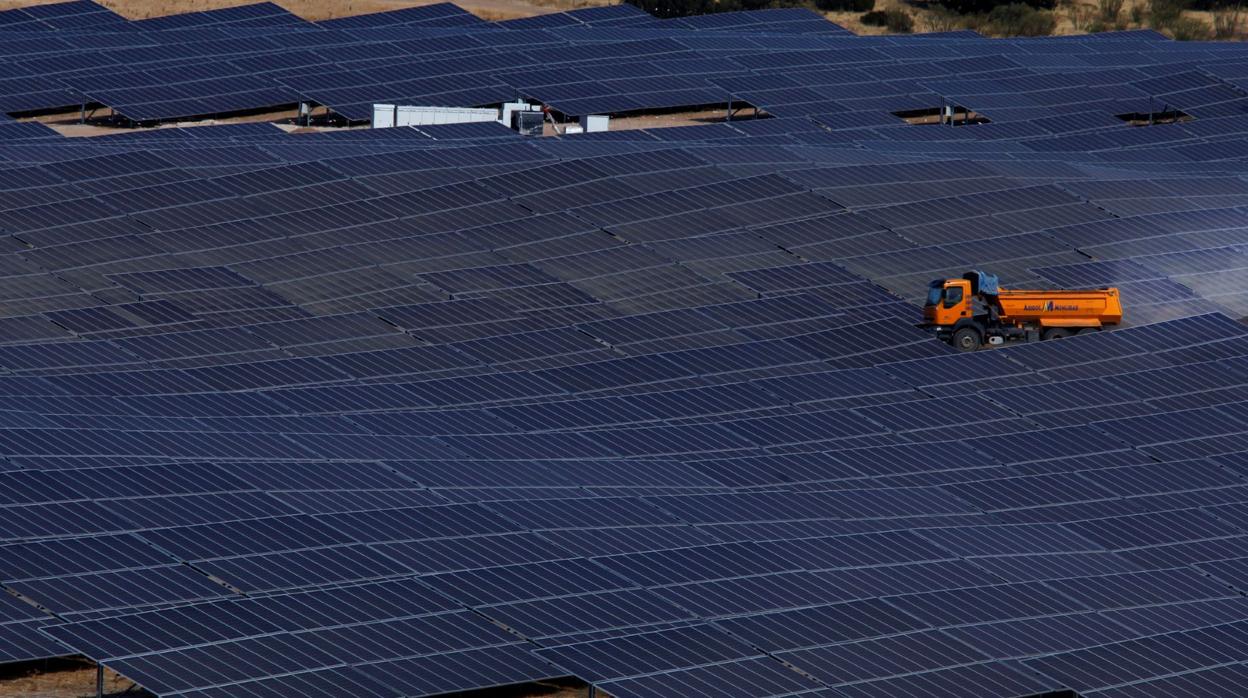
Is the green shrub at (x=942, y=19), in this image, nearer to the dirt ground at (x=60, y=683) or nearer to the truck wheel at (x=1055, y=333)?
the truck wheel at (x=1055, y=333)

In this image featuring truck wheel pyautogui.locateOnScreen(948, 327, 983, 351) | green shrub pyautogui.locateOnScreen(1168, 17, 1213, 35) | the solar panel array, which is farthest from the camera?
green shrub pyautogui.locateOnScreen(1168, 17, 1213, 35)

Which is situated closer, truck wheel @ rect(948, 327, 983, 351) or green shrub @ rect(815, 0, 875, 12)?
truck wheel @ rect(948, 327, 983, 351)

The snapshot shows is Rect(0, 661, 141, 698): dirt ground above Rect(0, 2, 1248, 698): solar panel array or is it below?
below

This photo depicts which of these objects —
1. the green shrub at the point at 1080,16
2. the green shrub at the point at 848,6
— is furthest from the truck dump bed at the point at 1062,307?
the green shrub at the point at 848,6

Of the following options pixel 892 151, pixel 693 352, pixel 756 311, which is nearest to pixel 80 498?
pixel 693 352

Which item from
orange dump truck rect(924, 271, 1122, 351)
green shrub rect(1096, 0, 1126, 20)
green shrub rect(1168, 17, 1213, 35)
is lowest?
orange dump truck rect(924, 271, 1122, 351)

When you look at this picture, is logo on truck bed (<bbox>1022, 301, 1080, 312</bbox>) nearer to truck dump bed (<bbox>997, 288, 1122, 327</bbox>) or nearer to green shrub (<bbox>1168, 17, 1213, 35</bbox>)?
truck dump bed (<bbox>997, 288, 1122, 327</bbox>)

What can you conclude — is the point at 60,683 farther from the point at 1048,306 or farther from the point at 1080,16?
the point at 1080,16

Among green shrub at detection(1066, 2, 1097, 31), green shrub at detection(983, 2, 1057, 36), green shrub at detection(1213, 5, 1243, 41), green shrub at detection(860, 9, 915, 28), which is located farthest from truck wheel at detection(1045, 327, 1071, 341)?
green shrub at detection(1213, 5, 1243, 41)

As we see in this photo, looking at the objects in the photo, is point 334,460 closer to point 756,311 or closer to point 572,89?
point 756,311
